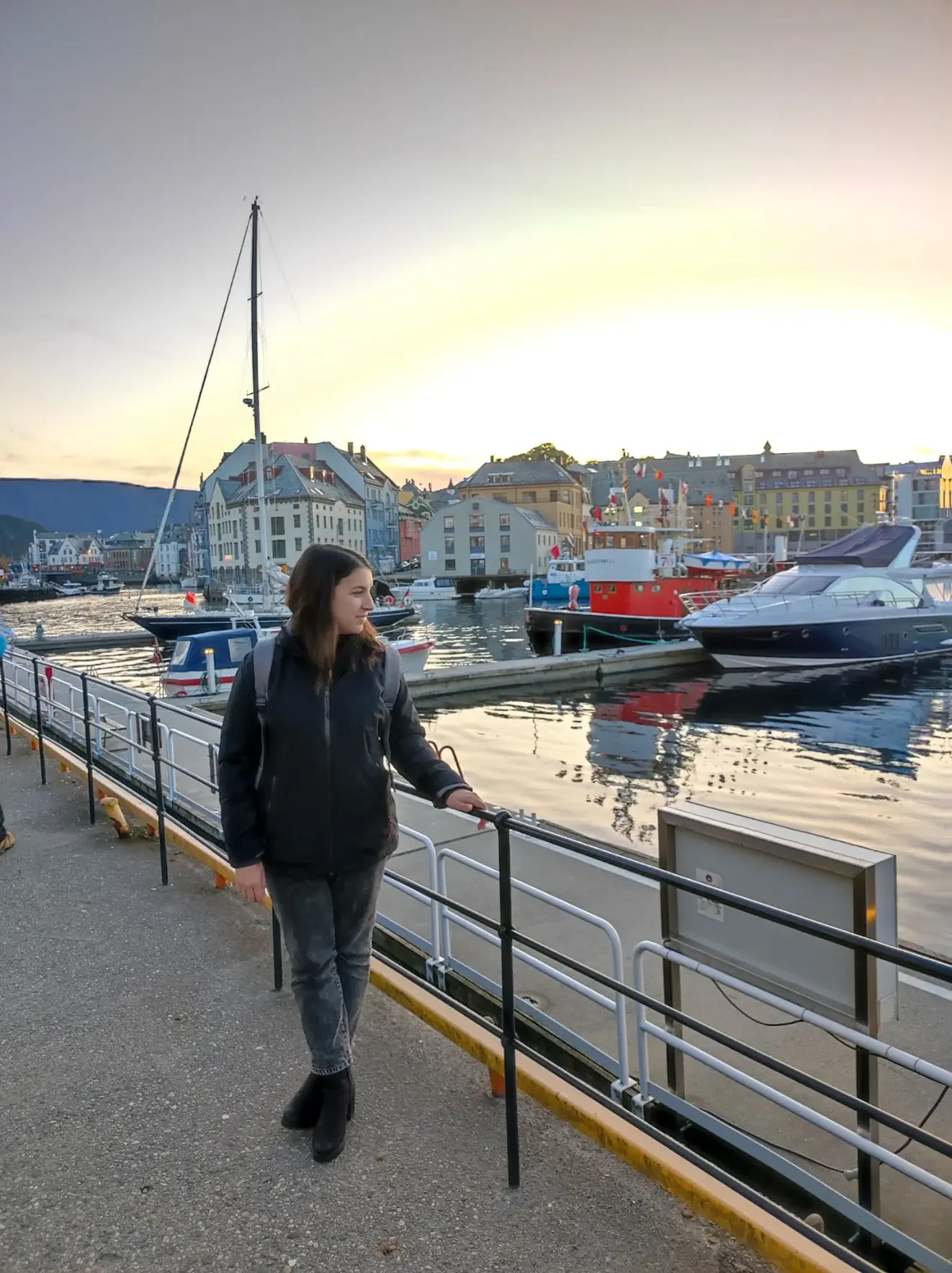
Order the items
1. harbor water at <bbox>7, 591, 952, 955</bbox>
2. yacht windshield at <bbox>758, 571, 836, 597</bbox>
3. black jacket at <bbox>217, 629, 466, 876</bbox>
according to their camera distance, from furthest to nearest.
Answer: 1. yacht windshield at <bbox>758, 571, 836, 597</bbox>
2. harbor water at <bbox>7, 591, 952, 955</bbox>
3. black jacket at <bbox>217, 629, 466, 876</bbox>

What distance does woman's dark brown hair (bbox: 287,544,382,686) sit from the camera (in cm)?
274

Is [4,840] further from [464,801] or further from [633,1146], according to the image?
[633,1146]

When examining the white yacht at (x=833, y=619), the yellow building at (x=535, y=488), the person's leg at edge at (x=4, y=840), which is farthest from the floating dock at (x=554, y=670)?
the yellow building at (x=535, y=488)

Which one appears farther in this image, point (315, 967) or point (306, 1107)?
A: point (306, 1107)

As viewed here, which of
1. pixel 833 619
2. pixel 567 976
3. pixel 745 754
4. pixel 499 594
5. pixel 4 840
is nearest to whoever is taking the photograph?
pixel 567 976

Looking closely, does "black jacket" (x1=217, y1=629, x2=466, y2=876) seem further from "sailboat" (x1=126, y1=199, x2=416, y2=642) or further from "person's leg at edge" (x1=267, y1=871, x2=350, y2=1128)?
"sailboat" (x1=126, y1=199, x2=416, y2=642)

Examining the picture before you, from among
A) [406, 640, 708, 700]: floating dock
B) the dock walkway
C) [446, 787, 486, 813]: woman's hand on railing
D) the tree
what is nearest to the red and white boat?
[406, 640, 708, 700]: floating dock

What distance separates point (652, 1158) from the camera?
271cm

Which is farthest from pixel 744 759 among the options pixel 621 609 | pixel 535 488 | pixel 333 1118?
pixel 535 488

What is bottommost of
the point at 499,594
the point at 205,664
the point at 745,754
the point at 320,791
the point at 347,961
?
the point at 745,754

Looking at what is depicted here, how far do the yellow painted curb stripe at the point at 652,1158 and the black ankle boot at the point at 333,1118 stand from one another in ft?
1.99

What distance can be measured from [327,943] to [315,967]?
84 mm

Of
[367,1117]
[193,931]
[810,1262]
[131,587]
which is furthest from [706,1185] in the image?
[131,587]

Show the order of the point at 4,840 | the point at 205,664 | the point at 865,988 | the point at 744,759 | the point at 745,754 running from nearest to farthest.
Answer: the point at 865,988
the point at 4,840
the point at 744,759
the point at 745,754
the point at 205,664
